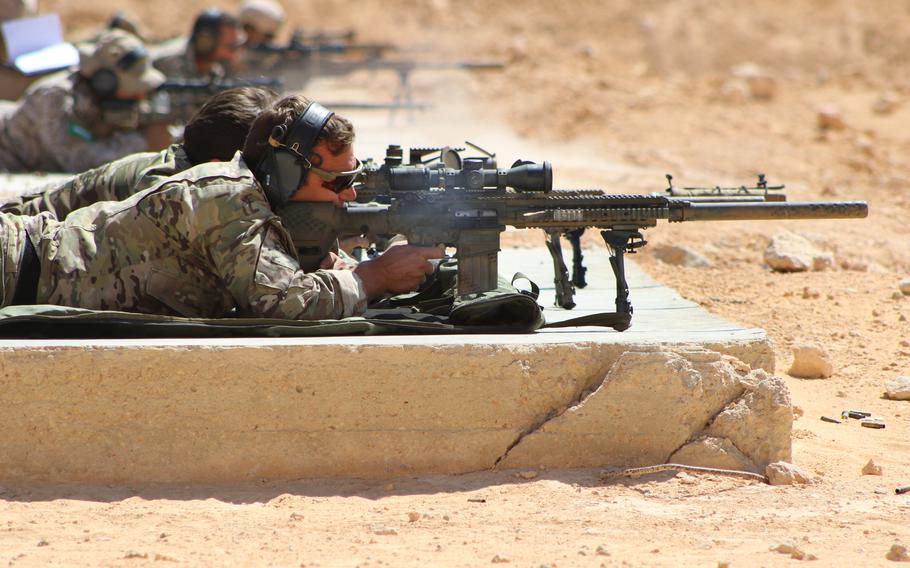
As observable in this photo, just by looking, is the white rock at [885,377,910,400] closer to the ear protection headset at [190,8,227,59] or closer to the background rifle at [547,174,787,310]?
the background rifle at [547,174,787,310]

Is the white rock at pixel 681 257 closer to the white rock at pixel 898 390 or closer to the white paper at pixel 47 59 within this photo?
the white rock at pixel 898 390

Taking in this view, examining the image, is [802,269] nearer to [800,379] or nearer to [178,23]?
[800,379]

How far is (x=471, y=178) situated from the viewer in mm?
4547

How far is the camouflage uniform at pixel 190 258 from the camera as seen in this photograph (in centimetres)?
409

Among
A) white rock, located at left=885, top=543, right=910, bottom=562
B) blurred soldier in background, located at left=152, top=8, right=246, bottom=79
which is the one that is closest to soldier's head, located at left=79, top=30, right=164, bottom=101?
blurred soldier in background, located at left=152, top=8, right=246, bottom=79

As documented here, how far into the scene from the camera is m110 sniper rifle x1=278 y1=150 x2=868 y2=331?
4.42 m

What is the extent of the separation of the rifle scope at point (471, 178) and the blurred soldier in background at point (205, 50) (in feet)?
23.6

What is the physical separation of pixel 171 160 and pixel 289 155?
1.10 m

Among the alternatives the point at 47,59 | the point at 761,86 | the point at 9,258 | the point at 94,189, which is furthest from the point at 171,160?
the point at 761,86

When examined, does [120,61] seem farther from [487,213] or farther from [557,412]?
[557,412]

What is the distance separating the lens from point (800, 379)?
5.81m

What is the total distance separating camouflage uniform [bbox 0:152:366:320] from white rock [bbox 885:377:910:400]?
2.52 meters

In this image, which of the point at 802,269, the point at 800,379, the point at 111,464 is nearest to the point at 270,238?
the point at 111,464

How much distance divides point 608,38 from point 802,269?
15.3 m
